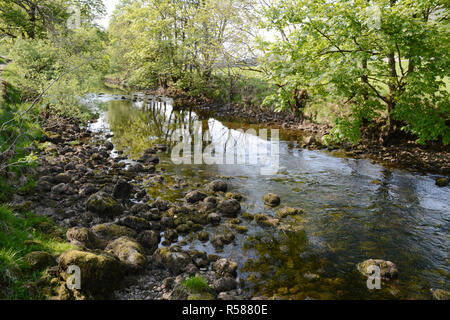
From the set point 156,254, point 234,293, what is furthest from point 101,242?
point 234,293

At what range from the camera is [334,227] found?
8.25 meters

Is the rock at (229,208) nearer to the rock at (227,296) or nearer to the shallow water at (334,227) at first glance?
the shallow water at (334,227)

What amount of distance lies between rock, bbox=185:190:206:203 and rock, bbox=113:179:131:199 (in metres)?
2.09

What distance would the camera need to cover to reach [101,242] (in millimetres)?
6730

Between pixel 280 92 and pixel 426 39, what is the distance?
17.5ft

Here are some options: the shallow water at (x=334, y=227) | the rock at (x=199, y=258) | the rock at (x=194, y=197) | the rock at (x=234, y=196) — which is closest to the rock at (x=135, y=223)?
the shallow water at (x=334, y=227)

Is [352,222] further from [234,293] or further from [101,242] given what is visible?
[101,242]

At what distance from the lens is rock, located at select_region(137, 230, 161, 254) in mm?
6958

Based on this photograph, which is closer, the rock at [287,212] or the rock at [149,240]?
the rock at [149,240]

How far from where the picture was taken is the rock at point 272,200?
9.59m

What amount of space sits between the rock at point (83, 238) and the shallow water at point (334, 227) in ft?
8.08

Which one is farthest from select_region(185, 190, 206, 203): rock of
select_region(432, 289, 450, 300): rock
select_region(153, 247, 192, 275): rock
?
select_region(432, 289, 450, 300): rock

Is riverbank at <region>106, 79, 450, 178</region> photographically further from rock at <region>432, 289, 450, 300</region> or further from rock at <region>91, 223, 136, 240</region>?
rock at <region>91, 223, 136, 240</region>

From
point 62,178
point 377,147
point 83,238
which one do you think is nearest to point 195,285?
point 83,238
